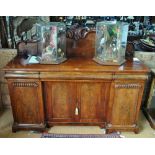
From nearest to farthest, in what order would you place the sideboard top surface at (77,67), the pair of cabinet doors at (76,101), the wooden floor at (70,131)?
the sideboard top surface at (77,67)
the pair of cabinet doors at (76,101)
the wooden floor at (70,131)

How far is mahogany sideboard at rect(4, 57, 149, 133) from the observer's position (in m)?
1.63

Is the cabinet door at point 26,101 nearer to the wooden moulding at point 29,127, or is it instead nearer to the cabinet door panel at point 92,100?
the wooden moulding at point 29,127

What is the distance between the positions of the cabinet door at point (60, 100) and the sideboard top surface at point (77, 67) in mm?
162

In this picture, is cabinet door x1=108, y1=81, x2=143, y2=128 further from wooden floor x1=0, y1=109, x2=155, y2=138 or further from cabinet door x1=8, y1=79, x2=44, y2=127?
cabinet door x1=8, y1=79, x2=44, y2=127

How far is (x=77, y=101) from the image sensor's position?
5.96 ft

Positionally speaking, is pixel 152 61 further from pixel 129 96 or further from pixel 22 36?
pixel 22 36

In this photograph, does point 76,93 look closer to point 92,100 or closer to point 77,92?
point 77,92

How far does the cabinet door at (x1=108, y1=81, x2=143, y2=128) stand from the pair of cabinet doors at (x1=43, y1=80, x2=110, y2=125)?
A: 3.1 inches

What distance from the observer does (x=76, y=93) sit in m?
1.77

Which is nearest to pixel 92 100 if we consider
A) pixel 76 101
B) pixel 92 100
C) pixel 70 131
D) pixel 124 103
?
pixel 92 100

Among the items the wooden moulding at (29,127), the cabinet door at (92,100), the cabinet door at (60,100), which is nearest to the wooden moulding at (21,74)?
the cabinet door at (60,100)

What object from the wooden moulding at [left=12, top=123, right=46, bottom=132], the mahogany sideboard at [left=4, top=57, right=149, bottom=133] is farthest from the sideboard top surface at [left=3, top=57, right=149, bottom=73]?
the wooden moulding at [left=12, top=123, right=46, bottom=132]

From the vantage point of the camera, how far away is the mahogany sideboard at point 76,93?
1.63 meters

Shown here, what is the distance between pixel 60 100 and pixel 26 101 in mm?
334
